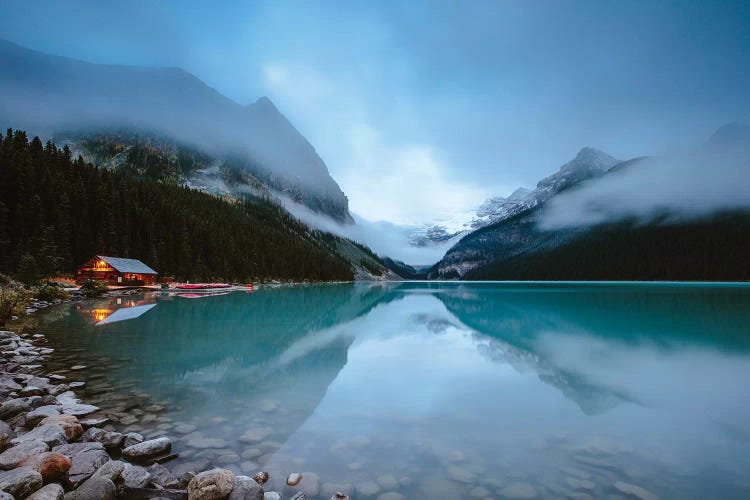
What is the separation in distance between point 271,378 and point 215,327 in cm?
1434

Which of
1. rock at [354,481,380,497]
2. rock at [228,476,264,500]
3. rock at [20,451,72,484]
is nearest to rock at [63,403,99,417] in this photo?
rock at [20,451,72,484]

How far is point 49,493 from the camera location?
496 centimetres

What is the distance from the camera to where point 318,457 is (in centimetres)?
744

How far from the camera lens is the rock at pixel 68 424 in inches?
294

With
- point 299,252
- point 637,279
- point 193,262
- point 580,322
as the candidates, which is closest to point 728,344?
point 580,322

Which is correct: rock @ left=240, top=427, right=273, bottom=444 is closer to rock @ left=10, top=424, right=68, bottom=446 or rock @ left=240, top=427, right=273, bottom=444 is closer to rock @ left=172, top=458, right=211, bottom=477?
rock @ left=172, top=458, right=211, bottom=477

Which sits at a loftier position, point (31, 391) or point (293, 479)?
point (31, 391)

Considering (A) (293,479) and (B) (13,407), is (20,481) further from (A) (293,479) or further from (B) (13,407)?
(B) (13,407)

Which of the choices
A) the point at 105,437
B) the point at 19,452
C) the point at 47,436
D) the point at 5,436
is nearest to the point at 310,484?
the point at 105,437

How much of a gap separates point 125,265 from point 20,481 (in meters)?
70.5

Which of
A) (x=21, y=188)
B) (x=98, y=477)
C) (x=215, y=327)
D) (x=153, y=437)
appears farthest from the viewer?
(x=21, y=188)

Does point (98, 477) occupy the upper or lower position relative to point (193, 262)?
lower

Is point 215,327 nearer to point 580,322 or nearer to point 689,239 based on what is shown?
point 580,322

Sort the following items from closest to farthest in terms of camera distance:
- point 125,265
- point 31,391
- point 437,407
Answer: point 31,391 → point 437,407 → point 125,265
